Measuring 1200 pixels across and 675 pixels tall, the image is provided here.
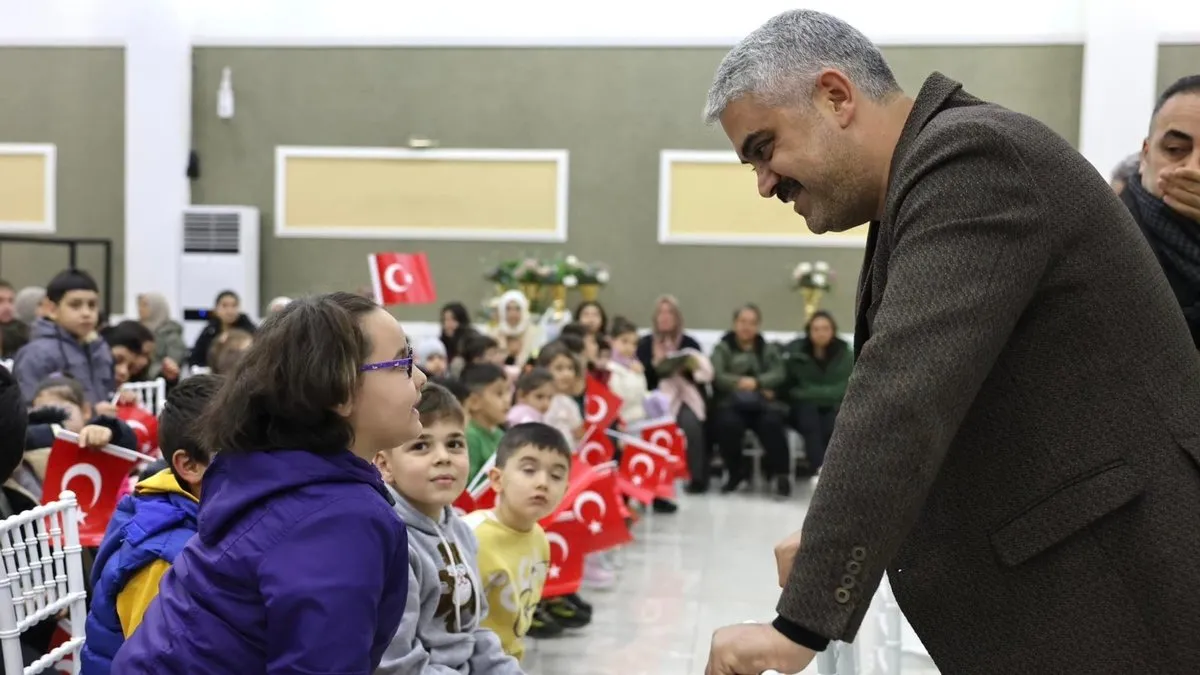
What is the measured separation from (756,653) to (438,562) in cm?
147

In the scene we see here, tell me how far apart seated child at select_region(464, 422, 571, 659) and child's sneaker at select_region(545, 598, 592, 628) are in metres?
1.18

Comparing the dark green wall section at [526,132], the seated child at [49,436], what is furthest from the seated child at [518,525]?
the dark green wall section at [526,132]

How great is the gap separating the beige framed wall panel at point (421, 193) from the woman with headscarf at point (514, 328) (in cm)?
228

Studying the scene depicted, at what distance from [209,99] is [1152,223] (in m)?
10.3

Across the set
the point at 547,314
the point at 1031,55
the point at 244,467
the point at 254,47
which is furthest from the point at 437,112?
the point at 244,467

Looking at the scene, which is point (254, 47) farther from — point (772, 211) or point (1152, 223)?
point (1152, 223)

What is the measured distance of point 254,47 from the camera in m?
10.9

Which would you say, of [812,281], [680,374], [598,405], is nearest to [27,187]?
[680,374]

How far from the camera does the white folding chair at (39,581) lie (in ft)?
7.29

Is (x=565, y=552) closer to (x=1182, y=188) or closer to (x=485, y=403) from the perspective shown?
(x=485, y=403)

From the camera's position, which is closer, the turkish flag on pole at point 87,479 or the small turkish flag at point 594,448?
the turkish flag on pole at point 87,479

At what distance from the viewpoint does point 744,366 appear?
8570 millimetres

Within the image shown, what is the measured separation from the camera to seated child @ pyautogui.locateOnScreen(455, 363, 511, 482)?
4.76 metres

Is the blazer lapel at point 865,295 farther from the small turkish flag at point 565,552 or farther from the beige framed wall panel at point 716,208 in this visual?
the beige framed wall panel at point 716,208
